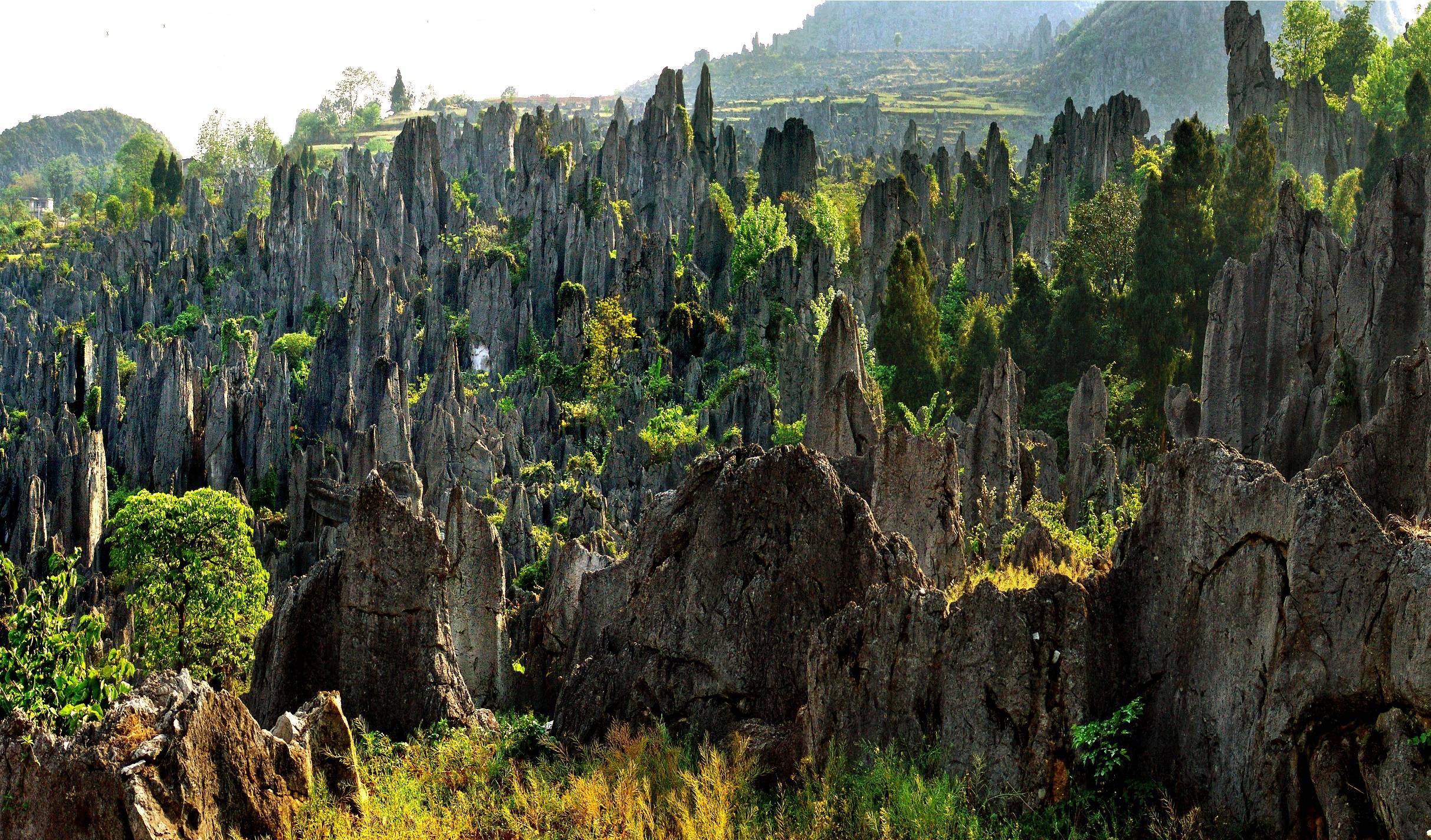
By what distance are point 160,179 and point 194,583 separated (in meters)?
87.4

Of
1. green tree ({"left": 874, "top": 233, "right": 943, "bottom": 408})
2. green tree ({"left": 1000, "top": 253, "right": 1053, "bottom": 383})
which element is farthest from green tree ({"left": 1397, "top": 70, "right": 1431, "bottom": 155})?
green tree ({"left": 874, "top": 233, "right": 943, "bottom": 408})

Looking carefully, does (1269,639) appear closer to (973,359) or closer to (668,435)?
(973,359)

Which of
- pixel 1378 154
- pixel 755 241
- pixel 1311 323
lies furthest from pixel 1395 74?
pixel 1311 323

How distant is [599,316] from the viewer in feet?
180

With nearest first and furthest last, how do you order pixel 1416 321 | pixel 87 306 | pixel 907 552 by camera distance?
pixel 907 552
pixel 1416 321
pixel 87 306

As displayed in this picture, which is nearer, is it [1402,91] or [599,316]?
[1402,91]

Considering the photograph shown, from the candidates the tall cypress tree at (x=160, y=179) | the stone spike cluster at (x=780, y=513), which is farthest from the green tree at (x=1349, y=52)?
the tall cypress tree at (x=160, y=179)

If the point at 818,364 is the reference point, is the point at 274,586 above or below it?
below

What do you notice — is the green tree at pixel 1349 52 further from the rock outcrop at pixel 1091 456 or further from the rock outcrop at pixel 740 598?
the rock outcrop at pixel 740 598

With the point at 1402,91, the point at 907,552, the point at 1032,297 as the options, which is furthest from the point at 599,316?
the point at 907,552

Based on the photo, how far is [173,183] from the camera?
101250mm

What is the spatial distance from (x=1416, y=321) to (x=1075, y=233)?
17.2 m

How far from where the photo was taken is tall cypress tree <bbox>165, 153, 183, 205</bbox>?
10069 centimetres

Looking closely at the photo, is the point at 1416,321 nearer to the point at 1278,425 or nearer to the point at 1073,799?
the point at 1278,425
